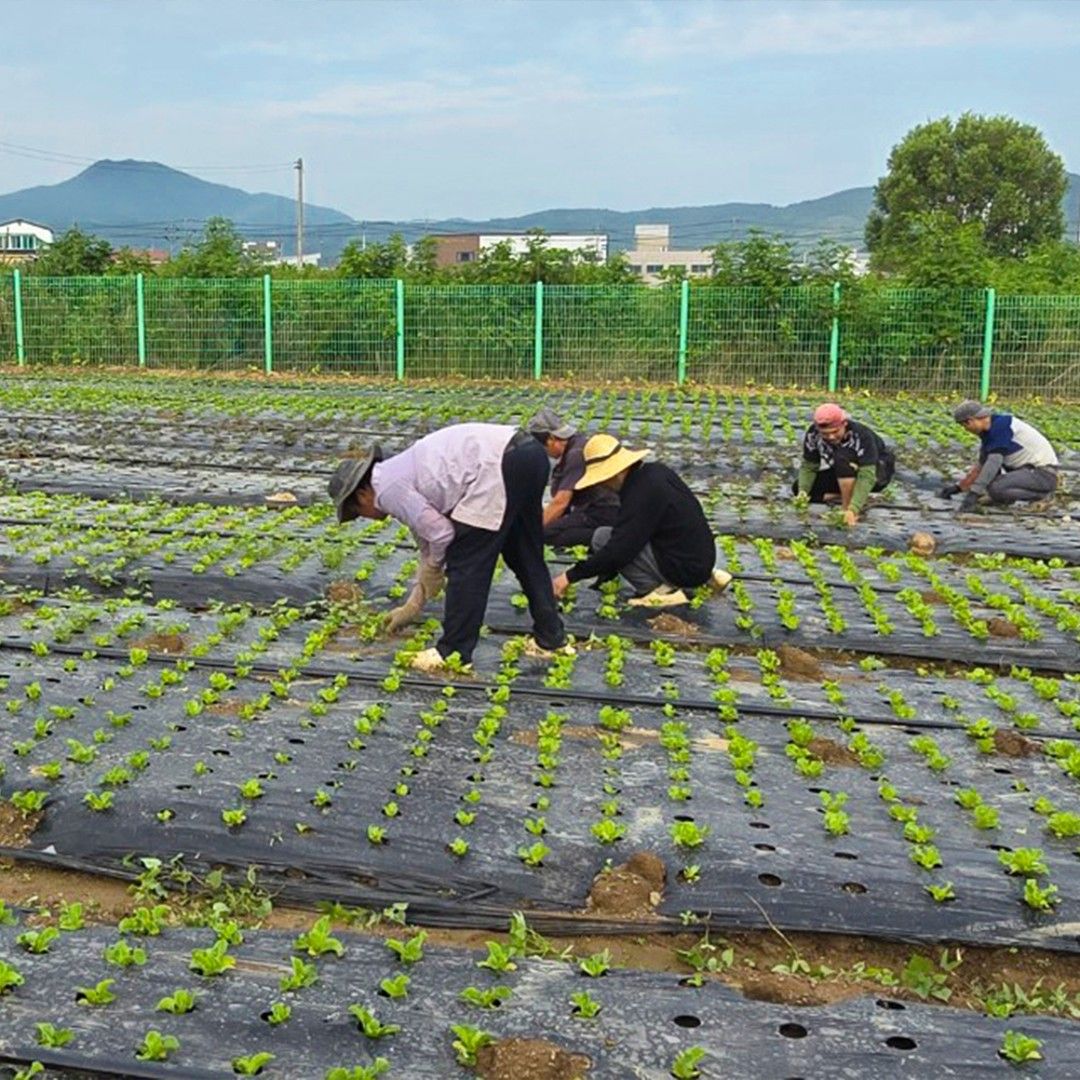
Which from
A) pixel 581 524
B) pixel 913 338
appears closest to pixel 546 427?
pixel 581 524

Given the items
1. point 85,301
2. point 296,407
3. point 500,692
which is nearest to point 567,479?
point 500,692

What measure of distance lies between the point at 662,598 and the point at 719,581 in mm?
460

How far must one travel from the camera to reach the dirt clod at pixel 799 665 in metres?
6.00

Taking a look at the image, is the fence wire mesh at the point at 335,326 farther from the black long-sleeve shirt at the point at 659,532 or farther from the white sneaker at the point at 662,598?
the black long-sleeve shirt at the point at 659,532

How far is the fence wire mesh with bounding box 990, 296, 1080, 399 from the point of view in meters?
19.4

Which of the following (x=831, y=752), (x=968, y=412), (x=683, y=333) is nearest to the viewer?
(x=831, y=752)

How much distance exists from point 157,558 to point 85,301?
1622 cm

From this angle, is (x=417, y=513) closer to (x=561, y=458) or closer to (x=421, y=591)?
(x=421, y=591)

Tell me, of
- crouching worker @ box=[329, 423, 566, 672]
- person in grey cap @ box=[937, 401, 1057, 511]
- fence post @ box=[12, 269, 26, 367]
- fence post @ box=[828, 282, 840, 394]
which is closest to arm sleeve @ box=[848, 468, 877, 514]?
person in grey cap @ box=[937, 401, 1057, 511]

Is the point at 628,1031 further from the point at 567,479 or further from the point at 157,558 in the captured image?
the point at 157,558

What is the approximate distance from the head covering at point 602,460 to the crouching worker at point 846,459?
2824 mm

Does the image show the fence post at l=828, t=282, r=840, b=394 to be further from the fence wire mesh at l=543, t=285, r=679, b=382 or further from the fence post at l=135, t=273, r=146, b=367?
the fence post at l=135, t=273, r=146, b=367

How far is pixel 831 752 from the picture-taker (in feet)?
16.0

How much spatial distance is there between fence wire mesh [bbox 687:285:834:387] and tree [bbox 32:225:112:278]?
12.3 meters
